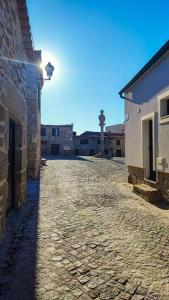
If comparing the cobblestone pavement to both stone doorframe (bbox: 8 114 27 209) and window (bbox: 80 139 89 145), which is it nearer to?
stone doorframe (bbox: 8 114 27 209)

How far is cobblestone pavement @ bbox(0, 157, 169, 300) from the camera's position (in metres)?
2.55

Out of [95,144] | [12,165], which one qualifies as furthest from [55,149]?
[12,165]

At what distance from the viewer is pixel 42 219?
4.93m

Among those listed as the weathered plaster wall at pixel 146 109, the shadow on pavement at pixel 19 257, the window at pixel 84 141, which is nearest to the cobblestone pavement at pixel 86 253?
the shadow on pavement at pixel 19 257

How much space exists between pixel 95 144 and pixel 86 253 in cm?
3833

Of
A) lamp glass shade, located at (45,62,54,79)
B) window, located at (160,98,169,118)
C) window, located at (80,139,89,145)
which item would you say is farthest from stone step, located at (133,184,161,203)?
window, located at (80,139,89,145)

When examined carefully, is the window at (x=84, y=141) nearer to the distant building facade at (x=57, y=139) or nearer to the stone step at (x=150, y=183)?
the distant building facade at (x=57, y=139)

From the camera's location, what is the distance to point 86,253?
3.40 m

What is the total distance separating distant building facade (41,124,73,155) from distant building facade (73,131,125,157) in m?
4.11

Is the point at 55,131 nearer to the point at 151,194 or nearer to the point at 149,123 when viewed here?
the point at 149,123

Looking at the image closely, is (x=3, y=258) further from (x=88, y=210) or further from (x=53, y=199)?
(x=53, y=199)

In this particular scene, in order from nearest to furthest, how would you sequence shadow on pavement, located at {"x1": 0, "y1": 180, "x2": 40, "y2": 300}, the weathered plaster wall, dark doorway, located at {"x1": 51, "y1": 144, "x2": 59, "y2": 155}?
shadow on pavement, located at {"x1": 0, "y1": 180, "x2": 40, "y2": 300}, the weathered plaster wall, dark doorway, located at {"x1": 51, "y1": 144, "x2": 59, "y2": 155}

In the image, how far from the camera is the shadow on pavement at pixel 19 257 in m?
2.51

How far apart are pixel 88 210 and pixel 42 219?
1.23 metres
